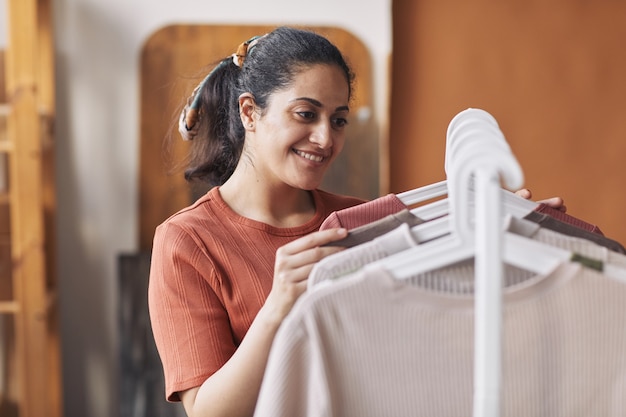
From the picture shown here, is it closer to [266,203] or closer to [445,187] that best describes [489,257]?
[445,187]

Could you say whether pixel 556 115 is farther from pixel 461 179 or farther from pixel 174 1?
pixel 461 179

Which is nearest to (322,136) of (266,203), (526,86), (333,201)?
(266,203)

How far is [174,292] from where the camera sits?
4.64 ft

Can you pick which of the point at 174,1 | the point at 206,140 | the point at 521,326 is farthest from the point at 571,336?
the point at 174,1

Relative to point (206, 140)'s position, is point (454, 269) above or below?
below

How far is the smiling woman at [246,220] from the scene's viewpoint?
1.38 metres

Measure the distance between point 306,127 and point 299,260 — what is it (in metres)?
0.46

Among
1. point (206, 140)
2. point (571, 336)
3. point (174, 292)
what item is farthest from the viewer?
point (206, 140)

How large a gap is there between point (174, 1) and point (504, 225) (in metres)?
2.30

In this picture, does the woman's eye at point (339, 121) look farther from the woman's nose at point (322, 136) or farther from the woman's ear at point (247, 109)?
the woman's ear at point (247, 109)

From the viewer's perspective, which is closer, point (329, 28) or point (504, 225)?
point (504, 225)

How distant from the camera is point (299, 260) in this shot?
107cm

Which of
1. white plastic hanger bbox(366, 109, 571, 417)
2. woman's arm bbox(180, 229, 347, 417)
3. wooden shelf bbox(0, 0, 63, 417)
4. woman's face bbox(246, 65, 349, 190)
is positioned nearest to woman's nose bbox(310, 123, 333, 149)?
woman's face bbox(246, 65, 349, 190)

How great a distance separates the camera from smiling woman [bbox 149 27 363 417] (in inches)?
54.2
